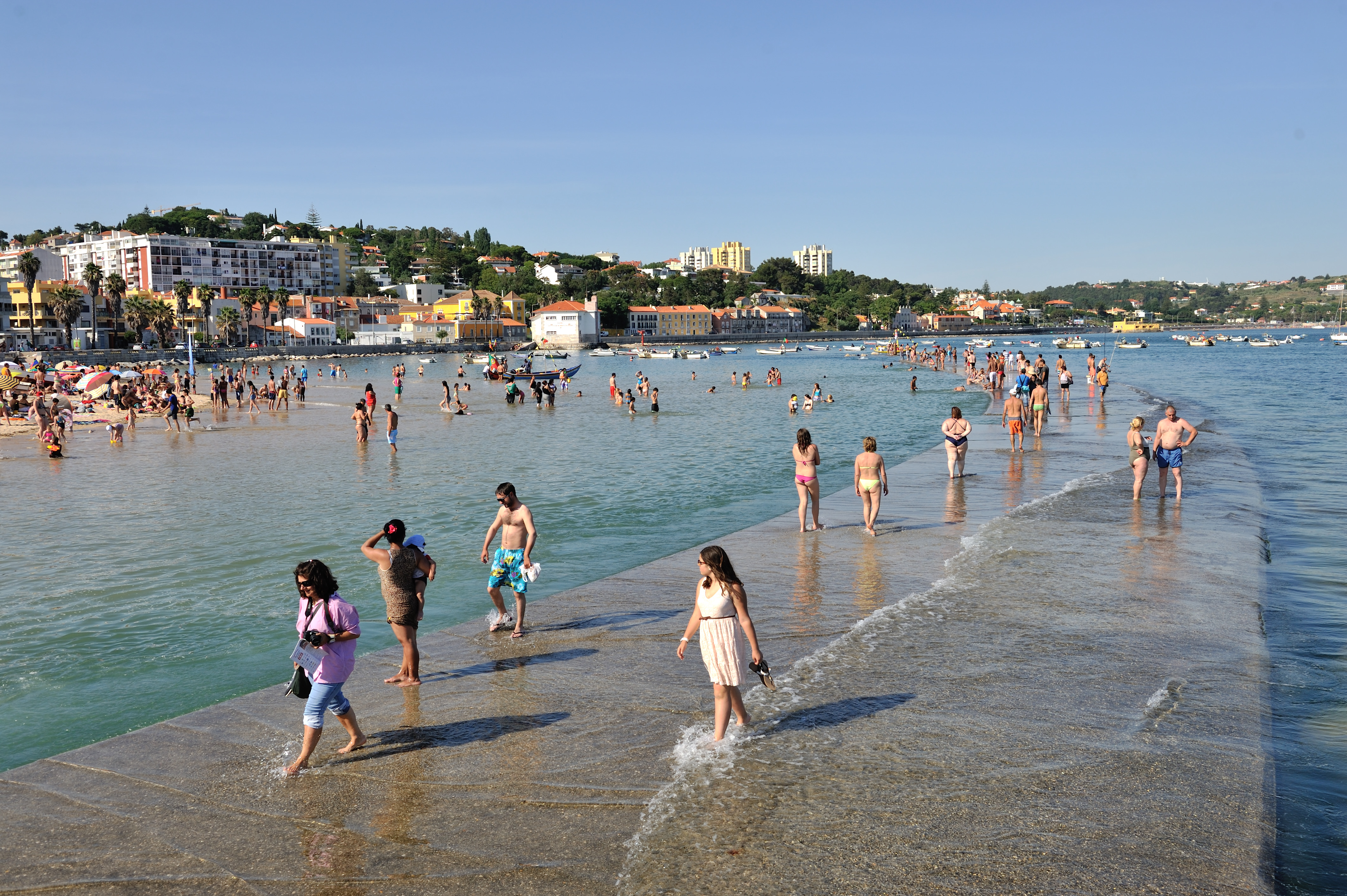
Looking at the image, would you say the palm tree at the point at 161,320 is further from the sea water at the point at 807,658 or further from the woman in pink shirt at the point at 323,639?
the woman in pink shirt at the point at 323,639

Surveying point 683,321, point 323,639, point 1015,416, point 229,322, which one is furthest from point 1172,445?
point 683,321

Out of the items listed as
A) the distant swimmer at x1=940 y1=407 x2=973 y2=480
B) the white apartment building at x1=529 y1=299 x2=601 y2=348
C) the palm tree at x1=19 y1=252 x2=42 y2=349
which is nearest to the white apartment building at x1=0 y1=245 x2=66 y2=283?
the palm tree at x1=19 y1=252 x2=42 y2=349

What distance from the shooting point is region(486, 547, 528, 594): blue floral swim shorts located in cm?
834

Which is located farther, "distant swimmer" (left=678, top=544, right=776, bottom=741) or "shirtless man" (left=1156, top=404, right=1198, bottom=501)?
"shirtless man" (left=1156, top=404, right=1198, bottom=501)

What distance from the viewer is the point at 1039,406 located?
24.8m

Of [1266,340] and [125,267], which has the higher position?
[125,267]

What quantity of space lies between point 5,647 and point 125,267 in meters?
169

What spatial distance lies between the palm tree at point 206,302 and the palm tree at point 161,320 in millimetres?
5632

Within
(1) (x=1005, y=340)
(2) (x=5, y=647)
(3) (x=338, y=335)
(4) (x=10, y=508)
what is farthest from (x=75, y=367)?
(1) (x=1005, y=340)

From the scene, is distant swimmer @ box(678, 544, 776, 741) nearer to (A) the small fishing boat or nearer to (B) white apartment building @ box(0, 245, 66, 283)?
(A) the small fishing boat

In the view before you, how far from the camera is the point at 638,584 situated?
1081 cm

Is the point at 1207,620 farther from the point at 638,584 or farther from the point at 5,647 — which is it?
the point at 5,647

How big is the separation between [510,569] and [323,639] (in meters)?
2.87

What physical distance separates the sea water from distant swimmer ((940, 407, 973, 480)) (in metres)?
1.90
